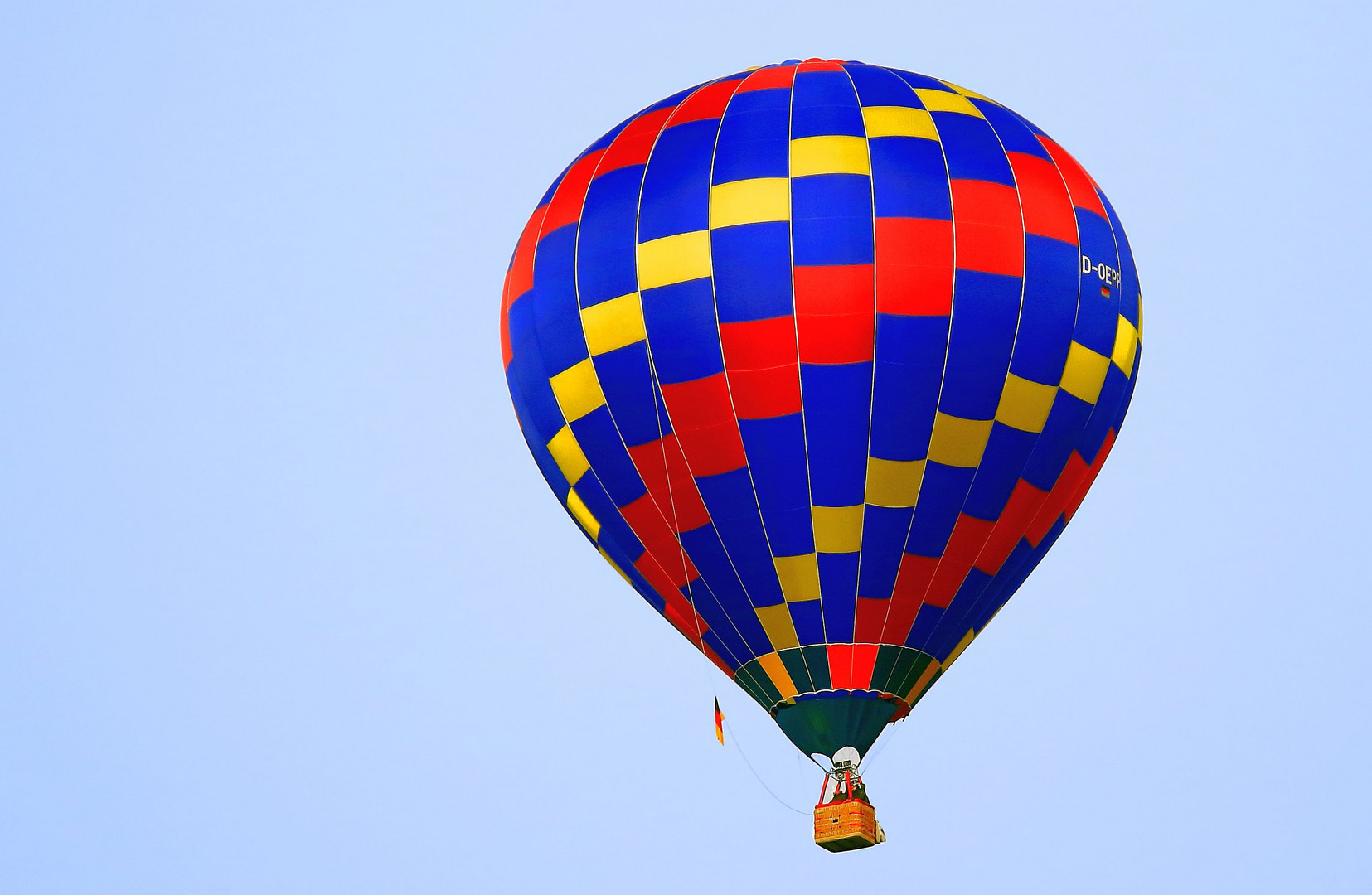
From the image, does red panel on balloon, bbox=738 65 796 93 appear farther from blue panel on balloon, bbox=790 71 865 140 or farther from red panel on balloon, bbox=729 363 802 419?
red panel on balloon, bbox=729 363 802 419

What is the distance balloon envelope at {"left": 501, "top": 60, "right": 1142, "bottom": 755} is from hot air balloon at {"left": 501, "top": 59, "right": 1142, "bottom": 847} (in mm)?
21

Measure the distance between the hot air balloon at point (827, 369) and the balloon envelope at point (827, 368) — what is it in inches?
0.8

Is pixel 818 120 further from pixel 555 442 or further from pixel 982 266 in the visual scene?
pixel 555 442

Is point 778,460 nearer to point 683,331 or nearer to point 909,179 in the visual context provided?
point 683,331

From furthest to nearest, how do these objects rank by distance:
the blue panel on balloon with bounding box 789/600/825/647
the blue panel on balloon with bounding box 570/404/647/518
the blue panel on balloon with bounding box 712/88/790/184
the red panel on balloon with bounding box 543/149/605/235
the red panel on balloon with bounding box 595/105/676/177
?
the red panel on balloon with bounding box 543/149/605/235 < the red panel on balloon with bounding box 595/105/676/177 < the blue panel on balloon with bounding box 570/404/647/518 < the blue panel on balloon with bounding box 789/600/825/647 < the blue panel on balloon with bounding box 712/88/790/184

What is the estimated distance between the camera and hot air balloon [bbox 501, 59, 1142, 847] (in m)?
18.4

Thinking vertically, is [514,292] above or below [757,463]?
above

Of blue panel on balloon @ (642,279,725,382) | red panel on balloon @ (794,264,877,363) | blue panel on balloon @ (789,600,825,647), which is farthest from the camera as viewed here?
blue panel on balloon @ (789,600,825,647)

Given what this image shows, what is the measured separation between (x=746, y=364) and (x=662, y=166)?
1787 mm

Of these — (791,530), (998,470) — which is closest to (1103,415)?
(998,470)

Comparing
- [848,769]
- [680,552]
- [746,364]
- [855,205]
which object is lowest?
[848,769]

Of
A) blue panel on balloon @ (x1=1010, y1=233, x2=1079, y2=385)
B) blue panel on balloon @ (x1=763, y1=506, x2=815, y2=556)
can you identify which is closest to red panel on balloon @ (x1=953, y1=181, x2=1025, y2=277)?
blue panel on balloon @ (x1=1010, y1=233, x2=1079, y2=385)

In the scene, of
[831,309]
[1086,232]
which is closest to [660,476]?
[831,309]

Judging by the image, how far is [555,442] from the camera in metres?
19.5
